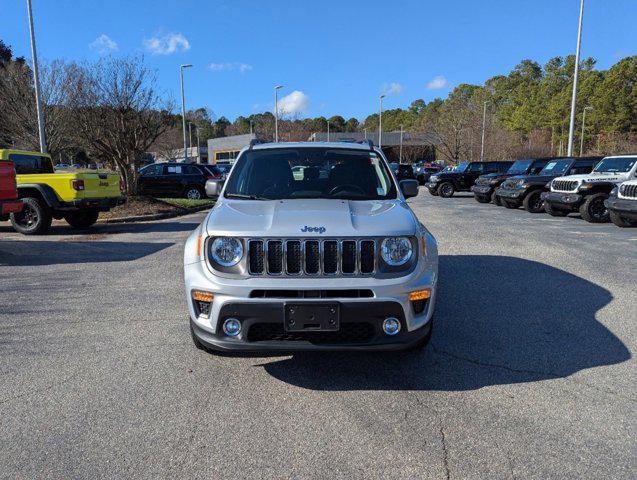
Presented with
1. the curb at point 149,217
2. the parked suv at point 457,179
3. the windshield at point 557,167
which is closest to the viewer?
the curb at point 149,217

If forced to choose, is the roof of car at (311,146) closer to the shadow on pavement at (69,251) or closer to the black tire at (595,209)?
the shadow on pavement at (69,251)

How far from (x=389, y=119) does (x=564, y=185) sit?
116 metres

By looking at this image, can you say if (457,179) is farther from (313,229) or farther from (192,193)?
(313,229)

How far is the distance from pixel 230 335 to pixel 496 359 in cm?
216

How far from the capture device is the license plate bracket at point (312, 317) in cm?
321

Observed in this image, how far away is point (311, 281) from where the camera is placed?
3.29 metres

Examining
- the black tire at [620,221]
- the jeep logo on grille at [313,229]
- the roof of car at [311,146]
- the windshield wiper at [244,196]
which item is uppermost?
the roof of car at [311,146]

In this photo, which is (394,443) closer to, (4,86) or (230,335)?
(230,335)

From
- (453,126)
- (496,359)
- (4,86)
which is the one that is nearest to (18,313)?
(496,359)

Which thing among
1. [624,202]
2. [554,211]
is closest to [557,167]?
[554,211]

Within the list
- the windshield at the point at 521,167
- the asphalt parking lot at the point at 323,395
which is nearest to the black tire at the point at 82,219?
the asphalt parking lot at the point at 323,395

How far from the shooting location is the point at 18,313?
527 centimetres

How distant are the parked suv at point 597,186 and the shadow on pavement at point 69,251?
10.9m

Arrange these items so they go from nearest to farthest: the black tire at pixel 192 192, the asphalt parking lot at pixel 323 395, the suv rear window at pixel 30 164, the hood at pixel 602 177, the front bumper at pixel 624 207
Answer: the asphalt parking lot at pixel 323 395 → the front bumper at pixel 624 207 → the suv rear window at pixel 30 164 → the hood at pixel 602 177 → the black tire at pixel 192 192
